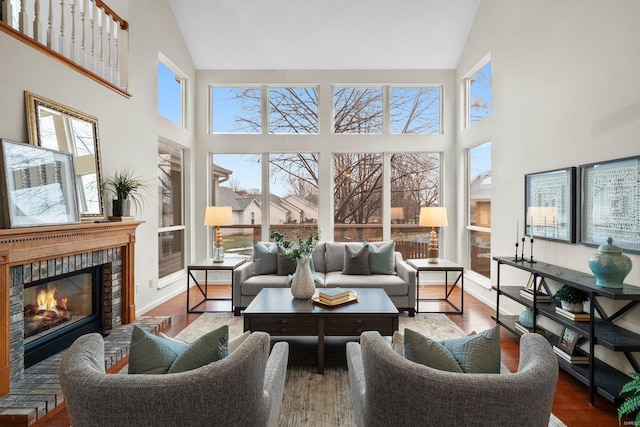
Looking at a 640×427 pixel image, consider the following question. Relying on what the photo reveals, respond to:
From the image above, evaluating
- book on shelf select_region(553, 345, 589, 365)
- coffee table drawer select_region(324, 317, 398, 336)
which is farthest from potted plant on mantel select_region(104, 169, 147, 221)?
book on shelf select_region(553, 345, 589, 365)

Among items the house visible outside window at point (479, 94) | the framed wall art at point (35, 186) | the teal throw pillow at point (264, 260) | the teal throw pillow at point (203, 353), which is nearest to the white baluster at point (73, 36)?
the framed wall art at point (35, 186)

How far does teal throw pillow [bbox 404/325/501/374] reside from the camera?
4.35 ft

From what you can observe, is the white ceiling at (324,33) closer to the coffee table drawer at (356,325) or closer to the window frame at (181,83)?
the window frame at (181,83)

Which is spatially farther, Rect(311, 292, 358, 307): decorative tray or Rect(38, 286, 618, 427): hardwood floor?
Rect(311, 292, 358, 307): decorative tray

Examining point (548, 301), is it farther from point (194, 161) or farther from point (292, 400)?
point (194, 161)

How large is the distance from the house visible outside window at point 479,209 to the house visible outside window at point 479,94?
0.45 meters

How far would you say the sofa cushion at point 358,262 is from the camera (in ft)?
14.8

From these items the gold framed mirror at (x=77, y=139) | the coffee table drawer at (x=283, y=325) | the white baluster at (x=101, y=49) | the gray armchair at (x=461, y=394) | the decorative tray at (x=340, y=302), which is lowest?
the coffee table drawer at (x=283, y=325)

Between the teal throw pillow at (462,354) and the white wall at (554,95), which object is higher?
the white wall at (554,95)

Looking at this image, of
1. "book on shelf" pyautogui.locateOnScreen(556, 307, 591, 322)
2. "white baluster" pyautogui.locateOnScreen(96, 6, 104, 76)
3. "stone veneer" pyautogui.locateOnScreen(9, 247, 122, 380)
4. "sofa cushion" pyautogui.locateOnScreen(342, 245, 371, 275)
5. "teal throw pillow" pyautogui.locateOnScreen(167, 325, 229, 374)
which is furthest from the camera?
"sofa cushion" pyautogui.locateOnScreen(342, 245, 371, 275)

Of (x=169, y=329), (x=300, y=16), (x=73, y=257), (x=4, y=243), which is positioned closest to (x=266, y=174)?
(x=300, y=16)

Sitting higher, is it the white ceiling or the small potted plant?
the white ceiling

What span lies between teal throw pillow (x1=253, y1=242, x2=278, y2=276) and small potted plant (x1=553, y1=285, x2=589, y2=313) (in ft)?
10.1

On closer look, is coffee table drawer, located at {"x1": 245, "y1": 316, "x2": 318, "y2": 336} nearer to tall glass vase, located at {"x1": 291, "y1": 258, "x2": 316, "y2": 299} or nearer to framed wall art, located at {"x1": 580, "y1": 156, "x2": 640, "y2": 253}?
tall glass vase, located at {"x1": 291, "y1": 258, "x2": 316, "y2": 299}
